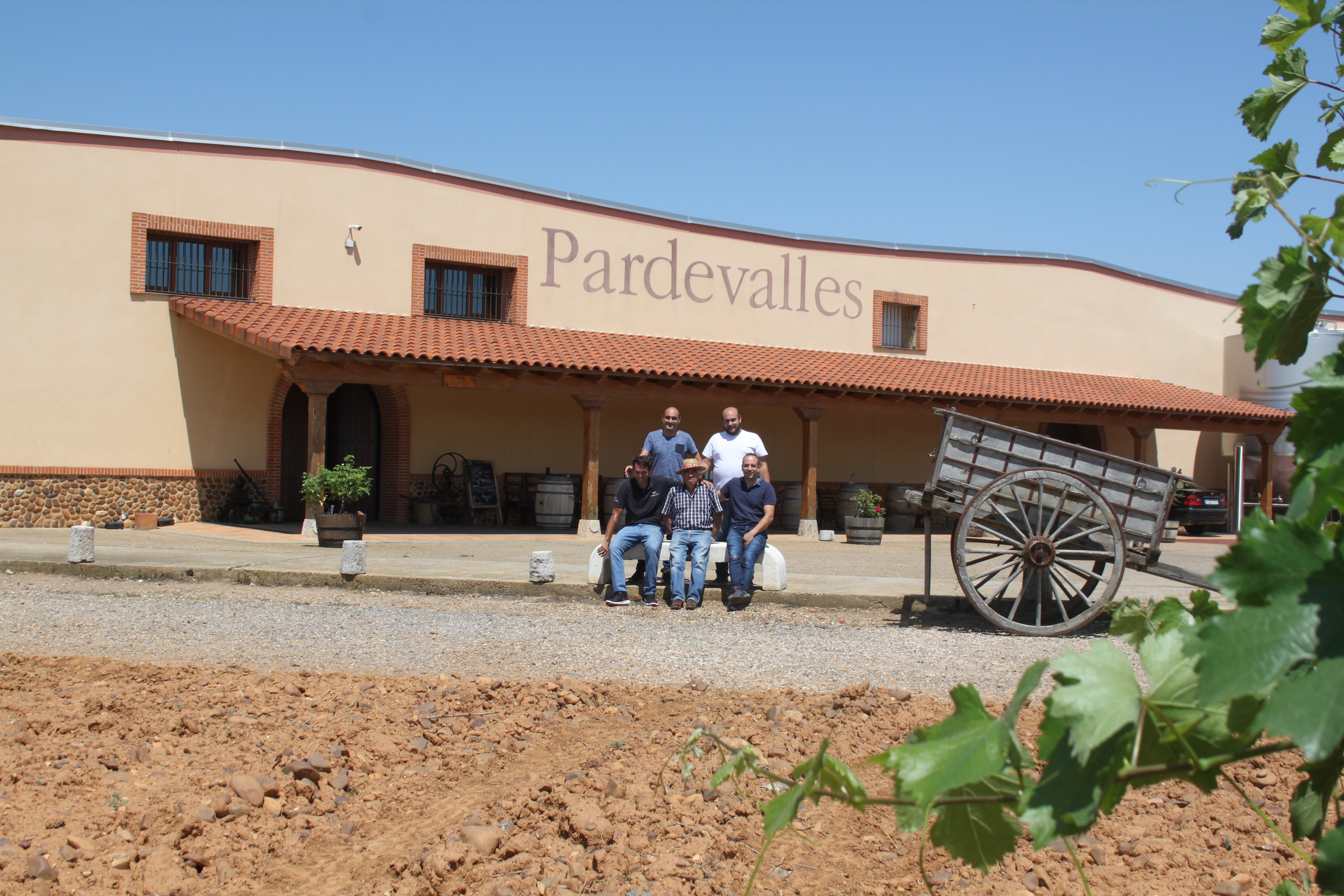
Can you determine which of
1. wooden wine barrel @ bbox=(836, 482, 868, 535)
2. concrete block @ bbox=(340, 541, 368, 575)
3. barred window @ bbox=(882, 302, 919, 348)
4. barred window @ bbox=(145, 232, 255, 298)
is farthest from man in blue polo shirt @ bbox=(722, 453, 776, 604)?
barred window @ bbox=(882, 302, 919, 348)

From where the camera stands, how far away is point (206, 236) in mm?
17016

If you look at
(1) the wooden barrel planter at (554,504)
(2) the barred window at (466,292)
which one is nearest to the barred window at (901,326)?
(2) the barred window at (466,292)

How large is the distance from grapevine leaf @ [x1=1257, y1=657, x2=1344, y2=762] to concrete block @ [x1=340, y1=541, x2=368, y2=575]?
966cm

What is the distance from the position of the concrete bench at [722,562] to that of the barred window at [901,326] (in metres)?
13.9

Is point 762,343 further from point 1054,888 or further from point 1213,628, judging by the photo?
point 1213,628

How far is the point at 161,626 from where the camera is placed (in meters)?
7.16

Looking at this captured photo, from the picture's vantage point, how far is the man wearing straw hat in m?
8.86

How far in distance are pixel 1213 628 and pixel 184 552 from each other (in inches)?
503

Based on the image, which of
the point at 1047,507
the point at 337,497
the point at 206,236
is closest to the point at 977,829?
the point at 1047,507

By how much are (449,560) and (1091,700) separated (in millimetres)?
11622

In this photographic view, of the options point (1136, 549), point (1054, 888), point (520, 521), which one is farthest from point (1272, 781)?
point (520, 521)

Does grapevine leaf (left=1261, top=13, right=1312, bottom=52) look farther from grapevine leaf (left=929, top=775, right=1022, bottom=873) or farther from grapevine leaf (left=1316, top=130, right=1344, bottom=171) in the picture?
grapevine leaf (left=929, top=775, right=1022, bottom=873)

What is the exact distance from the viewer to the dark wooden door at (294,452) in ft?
60.4

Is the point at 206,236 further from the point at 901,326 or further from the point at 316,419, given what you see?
the point at 901,326
